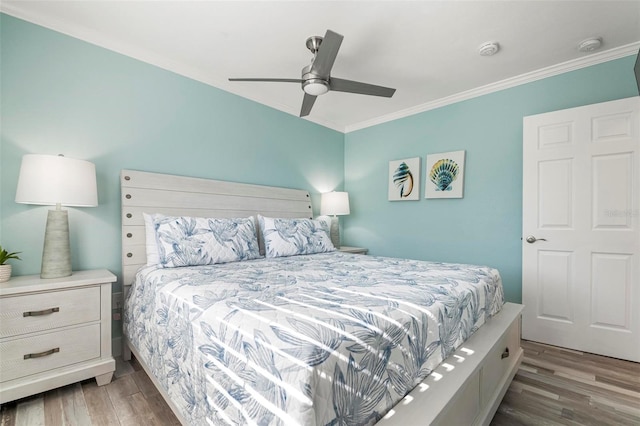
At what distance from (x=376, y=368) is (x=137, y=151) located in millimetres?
2523

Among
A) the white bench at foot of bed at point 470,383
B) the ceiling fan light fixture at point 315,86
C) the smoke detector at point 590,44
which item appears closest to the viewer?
the white bench at foot of bed at point 470,383

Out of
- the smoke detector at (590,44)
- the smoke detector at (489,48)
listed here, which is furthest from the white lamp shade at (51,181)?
the smoke detector at (590,44)

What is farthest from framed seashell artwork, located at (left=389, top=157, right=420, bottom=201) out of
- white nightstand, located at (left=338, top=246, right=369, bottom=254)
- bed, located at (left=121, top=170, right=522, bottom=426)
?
bed, located at (left=121, top=170, right=522, bottom=426)

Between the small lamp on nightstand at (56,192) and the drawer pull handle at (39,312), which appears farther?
the small lamp on nightstand at (56,192)

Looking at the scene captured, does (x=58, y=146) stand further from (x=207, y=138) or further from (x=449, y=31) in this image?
(x=449, y=31)

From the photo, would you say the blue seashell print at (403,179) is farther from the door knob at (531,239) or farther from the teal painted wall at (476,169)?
the door knob at (531,239)

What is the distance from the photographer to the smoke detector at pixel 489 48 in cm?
231

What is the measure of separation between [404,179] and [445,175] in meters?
0.51

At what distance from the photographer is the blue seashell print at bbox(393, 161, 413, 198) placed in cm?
364

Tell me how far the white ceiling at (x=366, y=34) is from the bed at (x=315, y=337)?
1124 mm

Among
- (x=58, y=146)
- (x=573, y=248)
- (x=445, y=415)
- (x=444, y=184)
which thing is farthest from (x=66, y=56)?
(x=573, y=248)

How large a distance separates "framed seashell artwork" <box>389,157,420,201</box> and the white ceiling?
3.17ft

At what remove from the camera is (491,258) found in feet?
9.91

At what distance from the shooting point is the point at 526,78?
9.15 feet
